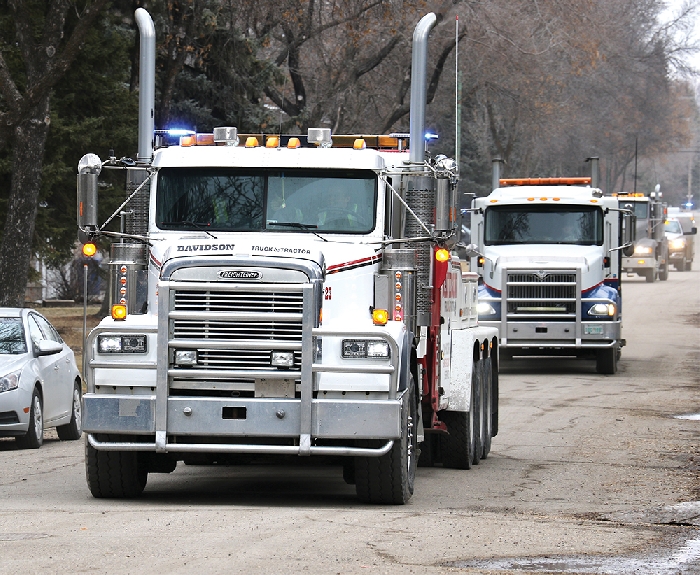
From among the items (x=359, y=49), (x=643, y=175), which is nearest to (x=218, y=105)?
(x=359, y=49)

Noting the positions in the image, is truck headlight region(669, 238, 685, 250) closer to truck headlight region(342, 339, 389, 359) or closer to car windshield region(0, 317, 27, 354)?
car windshield region(0, 317, 27, 354)

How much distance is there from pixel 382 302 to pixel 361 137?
181cm

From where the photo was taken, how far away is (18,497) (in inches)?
441

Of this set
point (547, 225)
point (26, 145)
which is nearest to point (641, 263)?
point (547, 225)

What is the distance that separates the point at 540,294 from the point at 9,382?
12.7 metres

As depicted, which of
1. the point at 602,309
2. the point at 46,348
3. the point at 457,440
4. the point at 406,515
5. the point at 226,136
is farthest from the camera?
the point at 602,309

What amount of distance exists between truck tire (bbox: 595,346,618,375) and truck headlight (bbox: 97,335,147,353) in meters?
16.7

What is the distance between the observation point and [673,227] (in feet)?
206

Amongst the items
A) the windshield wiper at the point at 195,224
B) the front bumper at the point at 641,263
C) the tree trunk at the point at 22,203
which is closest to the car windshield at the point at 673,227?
the front bumper at the point at 641,263

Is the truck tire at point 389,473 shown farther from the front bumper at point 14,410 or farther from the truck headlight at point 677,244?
the truck headlight at point 677,244

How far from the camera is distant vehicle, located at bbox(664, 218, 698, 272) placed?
206ft

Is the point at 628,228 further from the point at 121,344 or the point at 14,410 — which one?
the point at 121,344

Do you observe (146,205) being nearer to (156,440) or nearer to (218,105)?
(156,440)

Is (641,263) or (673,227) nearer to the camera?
(641,263)
